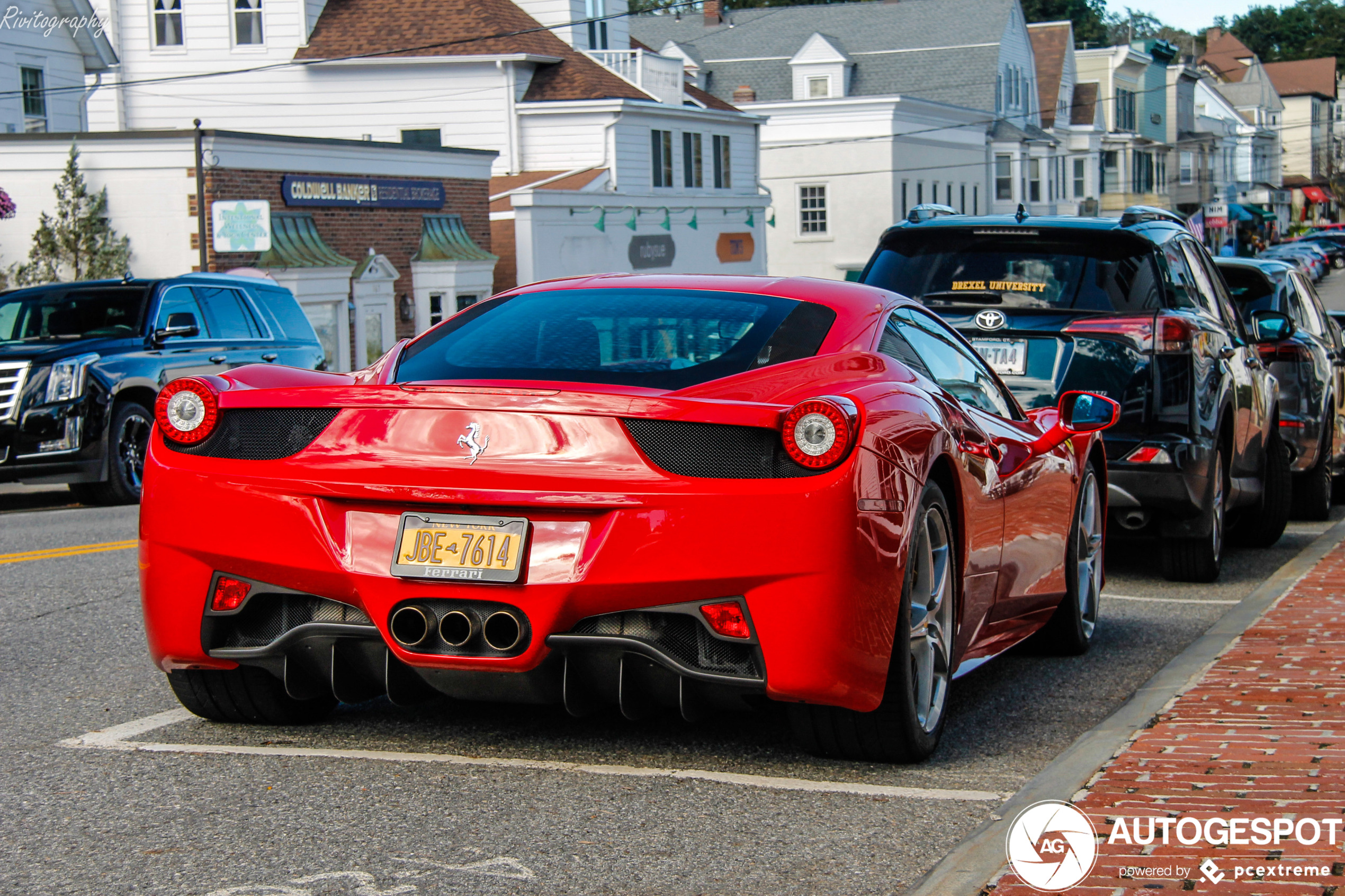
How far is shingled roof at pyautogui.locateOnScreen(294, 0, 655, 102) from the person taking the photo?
133 ft

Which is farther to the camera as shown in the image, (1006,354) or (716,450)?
(1006,354)

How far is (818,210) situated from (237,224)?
2949 centimetres

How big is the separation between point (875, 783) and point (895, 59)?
2290 inches

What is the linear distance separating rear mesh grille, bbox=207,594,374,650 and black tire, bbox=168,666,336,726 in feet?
0.93

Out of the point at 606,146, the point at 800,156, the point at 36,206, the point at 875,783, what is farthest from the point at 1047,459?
the point at 800,156

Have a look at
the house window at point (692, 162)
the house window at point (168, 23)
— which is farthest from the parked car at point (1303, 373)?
the house window at point (692, 162)

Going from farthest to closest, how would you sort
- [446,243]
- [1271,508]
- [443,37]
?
[443,37] < [446,243] < [1271,508]

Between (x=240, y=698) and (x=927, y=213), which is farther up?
(x=927, y=213)

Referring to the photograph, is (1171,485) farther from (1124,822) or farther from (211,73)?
(211,73)

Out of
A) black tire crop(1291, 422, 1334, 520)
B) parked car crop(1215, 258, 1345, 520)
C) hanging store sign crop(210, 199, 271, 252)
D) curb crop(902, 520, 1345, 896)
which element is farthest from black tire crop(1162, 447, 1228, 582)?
hanging store sign crop(210, 199, 271, 252)

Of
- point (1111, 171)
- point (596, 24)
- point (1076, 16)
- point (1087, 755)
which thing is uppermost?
point (1076, 16)

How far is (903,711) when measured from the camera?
4.72 meters

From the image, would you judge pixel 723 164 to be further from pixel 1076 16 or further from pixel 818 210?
pixel 1076 16

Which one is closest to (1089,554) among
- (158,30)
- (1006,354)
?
(1006,354)
